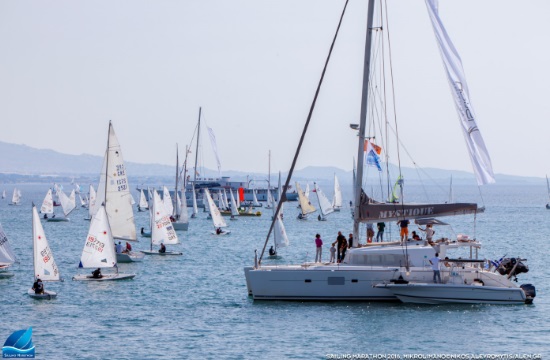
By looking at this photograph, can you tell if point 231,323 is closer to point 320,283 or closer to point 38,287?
point 320,283

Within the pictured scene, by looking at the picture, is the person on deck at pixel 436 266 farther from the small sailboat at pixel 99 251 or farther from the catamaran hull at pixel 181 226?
the catamaran hull at pixel 181 226

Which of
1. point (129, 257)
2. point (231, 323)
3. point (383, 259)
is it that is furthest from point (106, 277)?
point (383, 259)

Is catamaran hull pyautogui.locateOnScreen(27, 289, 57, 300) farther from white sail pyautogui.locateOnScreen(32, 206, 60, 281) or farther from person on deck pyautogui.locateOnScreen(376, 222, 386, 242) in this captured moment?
person on deck pyautogui.locateOnScreen(376, 222, 386, 242)

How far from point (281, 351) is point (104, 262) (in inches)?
717

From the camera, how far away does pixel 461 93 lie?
35.5 meters

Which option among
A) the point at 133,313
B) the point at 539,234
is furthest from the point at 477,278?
the point at 539,234

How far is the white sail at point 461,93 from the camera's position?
115 ft

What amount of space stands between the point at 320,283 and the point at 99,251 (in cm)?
1391

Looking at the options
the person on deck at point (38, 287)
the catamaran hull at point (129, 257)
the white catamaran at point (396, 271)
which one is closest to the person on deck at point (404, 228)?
the white catamaran at point (396, 271)

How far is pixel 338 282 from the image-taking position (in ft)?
119

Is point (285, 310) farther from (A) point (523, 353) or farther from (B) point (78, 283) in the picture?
(B) point (78, 283)

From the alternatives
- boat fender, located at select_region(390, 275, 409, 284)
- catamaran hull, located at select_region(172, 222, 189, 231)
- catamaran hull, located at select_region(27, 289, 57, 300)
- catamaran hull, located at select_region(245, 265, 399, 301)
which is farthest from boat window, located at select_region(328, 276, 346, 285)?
catamaran hull, located at select_region(172, 222, 189, 231)

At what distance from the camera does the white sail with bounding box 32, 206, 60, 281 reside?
1596 inches

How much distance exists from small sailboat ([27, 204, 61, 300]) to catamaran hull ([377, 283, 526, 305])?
Answer: 13947 mm
